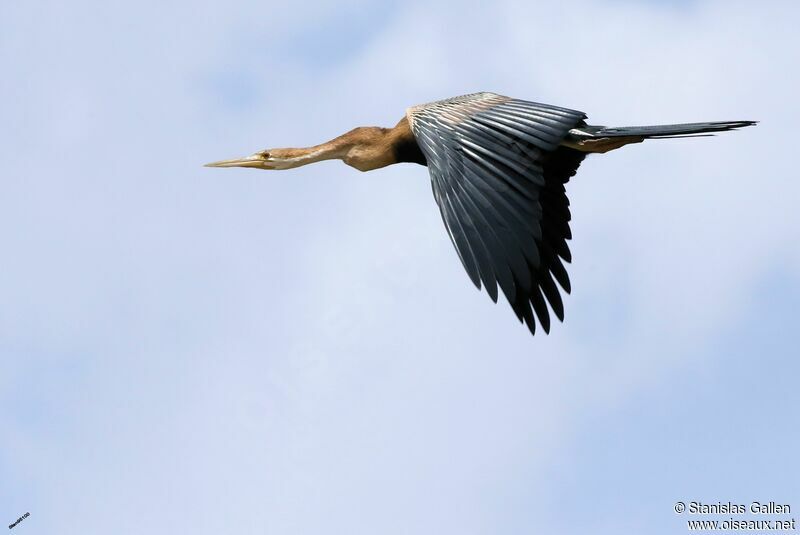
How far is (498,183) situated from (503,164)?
29 centimetres

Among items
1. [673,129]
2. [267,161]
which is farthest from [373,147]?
[673,129]

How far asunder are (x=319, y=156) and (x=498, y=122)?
2.98m

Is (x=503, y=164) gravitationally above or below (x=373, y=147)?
below

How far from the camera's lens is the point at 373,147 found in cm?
1697

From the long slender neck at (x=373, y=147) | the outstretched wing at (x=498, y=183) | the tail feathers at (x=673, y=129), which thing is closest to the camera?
the outstretched wing at (x=498, y=183)

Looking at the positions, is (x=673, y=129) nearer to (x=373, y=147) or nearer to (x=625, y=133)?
(x=625, y=133)

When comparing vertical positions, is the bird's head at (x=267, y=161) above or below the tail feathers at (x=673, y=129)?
above

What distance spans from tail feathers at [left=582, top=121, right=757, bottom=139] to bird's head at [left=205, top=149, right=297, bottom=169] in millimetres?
3428

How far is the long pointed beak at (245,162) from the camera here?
714 inches

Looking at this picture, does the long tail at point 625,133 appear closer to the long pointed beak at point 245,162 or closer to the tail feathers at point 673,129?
the tail feathers at point 673,129

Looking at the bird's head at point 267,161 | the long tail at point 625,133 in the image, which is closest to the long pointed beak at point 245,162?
the bird's head at point 267,161

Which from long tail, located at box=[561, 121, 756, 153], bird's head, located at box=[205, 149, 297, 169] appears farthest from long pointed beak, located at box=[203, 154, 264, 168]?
long tail, located at box=[561, 121, 756, 153]

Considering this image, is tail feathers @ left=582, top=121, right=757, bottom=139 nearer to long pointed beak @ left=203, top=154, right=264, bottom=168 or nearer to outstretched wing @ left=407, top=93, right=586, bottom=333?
outstretched wing @ left=407, top=93, right=586, bottom=333

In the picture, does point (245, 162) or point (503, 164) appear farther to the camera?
point (245, 162)
